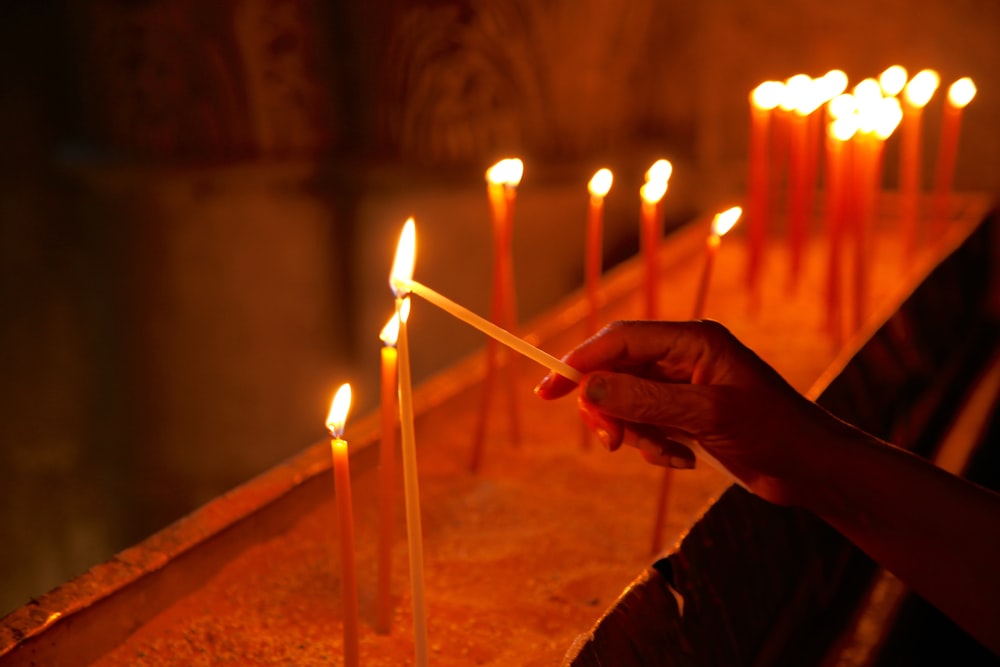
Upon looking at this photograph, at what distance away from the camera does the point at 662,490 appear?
4.12 ft

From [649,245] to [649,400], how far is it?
613mm

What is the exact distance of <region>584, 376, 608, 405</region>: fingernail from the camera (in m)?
0.87

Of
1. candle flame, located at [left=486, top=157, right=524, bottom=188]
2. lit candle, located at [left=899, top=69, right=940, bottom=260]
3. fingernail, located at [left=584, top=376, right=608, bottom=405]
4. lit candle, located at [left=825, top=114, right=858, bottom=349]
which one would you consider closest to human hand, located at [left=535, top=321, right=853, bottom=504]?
fingernail, located at [left=584, top=376, right=608, bottom=405]

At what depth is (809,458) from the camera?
89cm

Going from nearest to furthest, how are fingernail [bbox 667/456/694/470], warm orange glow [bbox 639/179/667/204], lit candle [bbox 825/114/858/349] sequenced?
fingernail [bbox 667/456/694/470], warm orange glow [bbox 639/179/667/204], lit candle [bbox 825/114/858/349]

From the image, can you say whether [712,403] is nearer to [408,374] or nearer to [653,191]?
[408,374]

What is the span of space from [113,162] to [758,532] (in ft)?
6.52

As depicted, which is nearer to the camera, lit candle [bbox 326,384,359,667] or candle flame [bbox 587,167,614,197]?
lit candle [bbox 326,384,359,667]

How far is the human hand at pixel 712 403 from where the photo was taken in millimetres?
882

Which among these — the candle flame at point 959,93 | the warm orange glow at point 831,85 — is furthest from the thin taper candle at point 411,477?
the candle flame at point 959,93

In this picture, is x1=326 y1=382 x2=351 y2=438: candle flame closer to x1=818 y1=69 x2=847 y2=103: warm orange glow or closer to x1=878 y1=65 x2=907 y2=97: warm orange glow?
x1=818 y1=69 x2=847 y2=103: warm orange glow

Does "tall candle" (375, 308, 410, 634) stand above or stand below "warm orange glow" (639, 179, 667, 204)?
below

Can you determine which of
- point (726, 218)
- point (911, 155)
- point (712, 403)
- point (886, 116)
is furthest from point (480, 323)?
point (911, 155)

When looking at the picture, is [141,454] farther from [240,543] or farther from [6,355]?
[240,543]
